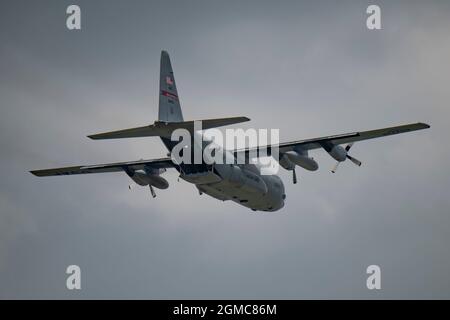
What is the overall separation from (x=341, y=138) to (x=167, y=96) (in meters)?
10.3

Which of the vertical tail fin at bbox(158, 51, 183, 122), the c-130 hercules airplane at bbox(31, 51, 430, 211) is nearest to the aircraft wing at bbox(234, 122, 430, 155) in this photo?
the c-130 hercules airplane at bbox(31, 51, 430, 211)

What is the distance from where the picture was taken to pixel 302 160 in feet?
167

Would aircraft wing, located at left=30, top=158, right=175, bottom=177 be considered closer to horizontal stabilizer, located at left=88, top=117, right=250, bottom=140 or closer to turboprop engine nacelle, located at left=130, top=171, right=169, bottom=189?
turboprop engine nacelle, located at left=130, top=171, right=169, bottom=189

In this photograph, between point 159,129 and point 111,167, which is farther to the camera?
point 111,167

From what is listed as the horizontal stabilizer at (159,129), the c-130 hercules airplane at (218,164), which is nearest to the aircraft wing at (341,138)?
the c-130 hercules airplane at (218,164)

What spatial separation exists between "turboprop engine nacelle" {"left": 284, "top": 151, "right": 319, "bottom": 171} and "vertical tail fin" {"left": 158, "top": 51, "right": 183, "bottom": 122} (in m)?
7.01

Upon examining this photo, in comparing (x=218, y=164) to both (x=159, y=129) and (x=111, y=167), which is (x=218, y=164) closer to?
(x=159, y=129)

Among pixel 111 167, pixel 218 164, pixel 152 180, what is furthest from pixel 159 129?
pixel 111 167

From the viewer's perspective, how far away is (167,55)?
5059 cm

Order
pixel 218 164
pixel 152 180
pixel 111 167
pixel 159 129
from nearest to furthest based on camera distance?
pixel 159 129 < pixel 218 164 < pixel 152 180 < pixel 111 167

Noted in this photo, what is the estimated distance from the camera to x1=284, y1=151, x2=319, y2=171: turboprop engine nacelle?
5078cm
